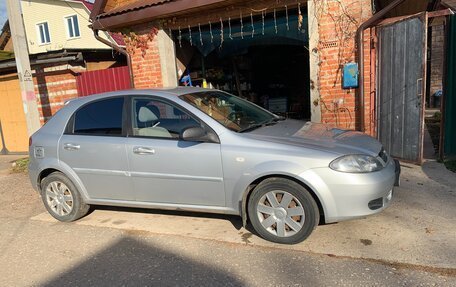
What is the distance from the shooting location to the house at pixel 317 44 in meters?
6.04

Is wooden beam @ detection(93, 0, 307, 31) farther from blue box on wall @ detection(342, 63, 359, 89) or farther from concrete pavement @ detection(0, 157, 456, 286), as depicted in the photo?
concrete pavement @ detection(0, 157, 456, 286)

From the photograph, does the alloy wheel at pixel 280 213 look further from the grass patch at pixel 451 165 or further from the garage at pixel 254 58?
the garage at pixel 254 58

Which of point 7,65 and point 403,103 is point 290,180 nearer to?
point 403,103

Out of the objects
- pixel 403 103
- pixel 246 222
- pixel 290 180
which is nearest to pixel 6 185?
pixel 246 222

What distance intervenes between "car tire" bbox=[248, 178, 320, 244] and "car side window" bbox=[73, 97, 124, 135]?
186 centimetres

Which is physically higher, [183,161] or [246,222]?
[183,161]

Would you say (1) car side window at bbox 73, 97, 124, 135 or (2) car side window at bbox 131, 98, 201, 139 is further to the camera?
(1) car side window at bbox 73, 97, 124, 135

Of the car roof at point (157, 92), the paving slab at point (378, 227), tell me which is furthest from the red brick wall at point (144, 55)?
the paving slab at point (378, 227)

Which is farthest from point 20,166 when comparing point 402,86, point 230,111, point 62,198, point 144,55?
point 402,86

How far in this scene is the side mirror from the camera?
12.5 feet

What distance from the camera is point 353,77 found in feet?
20.6

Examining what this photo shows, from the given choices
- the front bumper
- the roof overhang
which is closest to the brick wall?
the roof overhang

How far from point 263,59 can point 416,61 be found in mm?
6020

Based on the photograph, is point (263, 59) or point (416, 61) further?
point (263, 59)
